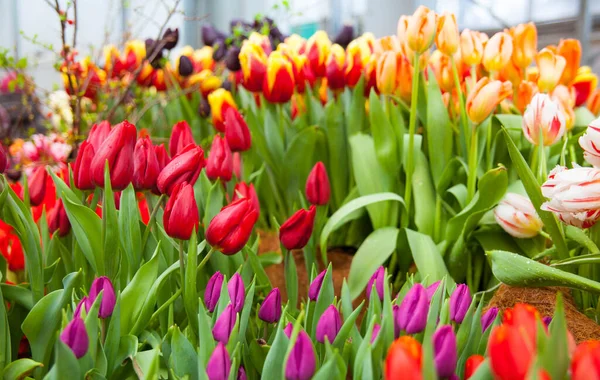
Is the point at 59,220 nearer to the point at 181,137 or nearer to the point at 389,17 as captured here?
the point at 181,137

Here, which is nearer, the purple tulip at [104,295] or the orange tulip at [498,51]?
the purple tulip at [104,295]

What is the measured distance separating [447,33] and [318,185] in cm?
28

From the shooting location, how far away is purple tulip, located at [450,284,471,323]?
0.44 m

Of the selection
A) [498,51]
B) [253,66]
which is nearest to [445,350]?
[498,51]

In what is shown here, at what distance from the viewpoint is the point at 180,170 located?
1.71 feet

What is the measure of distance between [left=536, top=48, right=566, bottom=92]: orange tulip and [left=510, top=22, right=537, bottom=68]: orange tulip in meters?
0.06

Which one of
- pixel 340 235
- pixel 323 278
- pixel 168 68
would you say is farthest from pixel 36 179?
pixel 168 68

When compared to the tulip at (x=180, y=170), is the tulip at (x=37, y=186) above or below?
below

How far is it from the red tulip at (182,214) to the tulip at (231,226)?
0.02 metres

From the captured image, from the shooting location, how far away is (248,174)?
99cm

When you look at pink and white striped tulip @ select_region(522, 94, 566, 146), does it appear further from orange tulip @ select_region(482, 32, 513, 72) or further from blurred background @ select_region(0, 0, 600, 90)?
blurred background @ select_region(0, 0, 600, 90)

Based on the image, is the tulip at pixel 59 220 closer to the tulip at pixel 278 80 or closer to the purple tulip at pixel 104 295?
the purple tulip at pixel 104 295

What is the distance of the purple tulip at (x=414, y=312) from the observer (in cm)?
40

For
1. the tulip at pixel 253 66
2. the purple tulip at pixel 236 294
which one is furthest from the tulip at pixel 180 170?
the tulip at pixel 253 66
